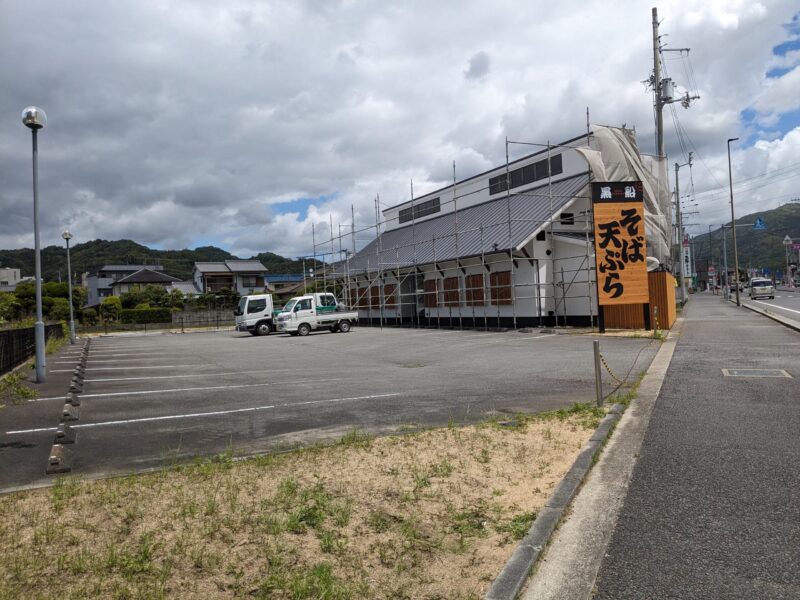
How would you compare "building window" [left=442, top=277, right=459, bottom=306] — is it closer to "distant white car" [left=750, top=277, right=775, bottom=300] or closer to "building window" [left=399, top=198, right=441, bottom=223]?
"building window" [left=399, top=198, right=441, bottom=223]

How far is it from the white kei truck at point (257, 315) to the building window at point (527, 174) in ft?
45.9

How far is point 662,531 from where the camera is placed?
363 cm

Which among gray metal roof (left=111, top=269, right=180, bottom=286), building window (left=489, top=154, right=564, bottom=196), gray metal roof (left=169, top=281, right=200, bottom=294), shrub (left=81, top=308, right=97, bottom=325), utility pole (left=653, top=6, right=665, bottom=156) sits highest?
utility pole (left=653, top=6, right=665, bottom=156)

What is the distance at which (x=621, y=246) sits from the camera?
18672 mm

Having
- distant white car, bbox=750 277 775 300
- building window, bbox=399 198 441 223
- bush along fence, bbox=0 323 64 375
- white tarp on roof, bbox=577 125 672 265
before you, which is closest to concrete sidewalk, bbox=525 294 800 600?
bush along fence, bbox=0 323 64 375

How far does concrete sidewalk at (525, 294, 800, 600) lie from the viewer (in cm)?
301

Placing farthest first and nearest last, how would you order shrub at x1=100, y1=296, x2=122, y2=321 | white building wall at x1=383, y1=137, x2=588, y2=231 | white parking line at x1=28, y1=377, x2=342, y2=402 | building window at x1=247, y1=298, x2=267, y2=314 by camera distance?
shrub at x1=100, y1=296, x2=122, y2=321 → building window at x1=247, y1=298, x2=267, y2=314 → white building wall at x1=383, y1=137, x2=588, y2=231 → white parking line at x1=28, y1=377, x2=342, y2=402

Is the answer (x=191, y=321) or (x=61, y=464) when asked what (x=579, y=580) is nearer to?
(x=61, y=464)

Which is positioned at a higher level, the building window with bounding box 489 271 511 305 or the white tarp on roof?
the white tarp on roof

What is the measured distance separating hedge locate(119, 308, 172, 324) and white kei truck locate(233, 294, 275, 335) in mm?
18544

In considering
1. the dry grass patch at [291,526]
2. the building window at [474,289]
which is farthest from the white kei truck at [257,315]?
the dry grass patch at [291,526]

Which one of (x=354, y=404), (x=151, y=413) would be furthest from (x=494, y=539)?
(x=151, y=413)

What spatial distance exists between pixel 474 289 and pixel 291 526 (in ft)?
75.8

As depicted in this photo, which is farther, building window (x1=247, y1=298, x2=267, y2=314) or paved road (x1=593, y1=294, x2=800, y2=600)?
building window (x1=247, y1=298, x2=267, y2=314)
